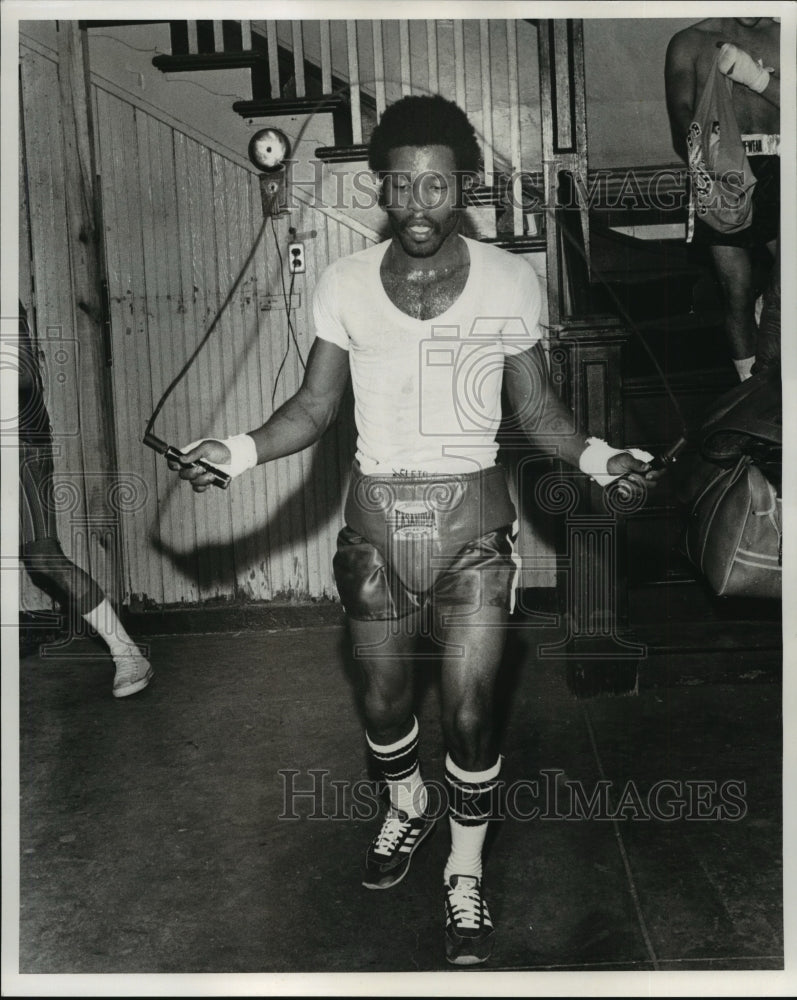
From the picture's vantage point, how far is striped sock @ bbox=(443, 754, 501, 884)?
288 cm

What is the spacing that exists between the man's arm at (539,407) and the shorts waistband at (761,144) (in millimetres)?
1040

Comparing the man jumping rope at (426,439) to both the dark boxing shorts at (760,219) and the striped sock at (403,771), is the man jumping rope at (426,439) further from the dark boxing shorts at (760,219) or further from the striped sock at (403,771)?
the dark boxing shorts at (760,219)

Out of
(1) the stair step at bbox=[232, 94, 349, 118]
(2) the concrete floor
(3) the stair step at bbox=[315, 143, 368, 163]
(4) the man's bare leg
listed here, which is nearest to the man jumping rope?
(2) the concrete floor

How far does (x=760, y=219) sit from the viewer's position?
350 centimetres

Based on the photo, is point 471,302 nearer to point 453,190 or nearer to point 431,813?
point 453,190

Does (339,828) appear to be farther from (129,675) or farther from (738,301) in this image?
(738,301)

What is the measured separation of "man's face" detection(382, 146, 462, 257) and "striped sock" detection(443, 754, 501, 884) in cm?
153

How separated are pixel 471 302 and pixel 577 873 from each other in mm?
1722

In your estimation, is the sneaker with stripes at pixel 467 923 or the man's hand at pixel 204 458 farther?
the man's hand at pixel 204 458

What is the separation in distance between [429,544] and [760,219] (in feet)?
5.55

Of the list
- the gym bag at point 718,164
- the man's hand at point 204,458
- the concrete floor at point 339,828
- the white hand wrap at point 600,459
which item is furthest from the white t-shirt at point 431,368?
the concrete floor at point 339,828

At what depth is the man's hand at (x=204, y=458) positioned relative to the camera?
9.46 ft

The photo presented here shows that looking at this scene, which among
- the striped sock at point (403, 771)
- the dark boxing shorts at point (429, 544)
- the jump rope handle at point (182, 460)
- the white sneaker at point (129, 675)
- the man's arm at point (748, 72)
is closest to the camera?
the jump rope handle at point (182, 460)

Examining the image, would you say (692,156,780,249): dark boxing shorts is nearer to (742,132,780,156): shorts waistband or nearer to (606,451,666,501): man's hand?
(742,132,780,156): shorts waistband
